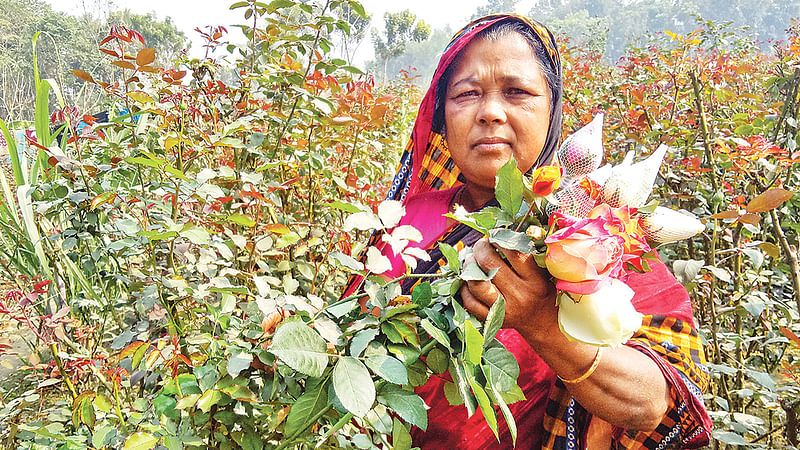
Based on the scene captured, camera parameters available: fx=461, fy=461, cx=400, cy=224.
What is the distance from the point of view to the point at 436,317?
20.0 inches

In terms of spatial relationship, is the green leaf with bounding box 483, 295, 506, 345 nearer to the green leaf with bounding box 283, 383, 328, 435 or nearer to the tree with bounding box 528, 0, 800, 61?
the green leaf with bounding box 283, 383, 328, 435

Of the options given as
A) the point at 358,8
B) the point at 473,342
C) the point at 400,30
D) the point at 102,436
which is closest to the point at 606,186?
the point at 473,342

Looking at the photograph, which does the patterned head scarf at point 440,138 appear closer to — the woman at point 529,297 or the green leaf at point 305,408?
the woman at point 529,297

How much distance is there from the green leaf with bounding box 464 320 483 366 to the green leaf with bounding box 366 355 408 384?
0.07m

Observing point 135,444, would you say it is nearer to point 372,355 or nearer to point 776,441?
point 372,355

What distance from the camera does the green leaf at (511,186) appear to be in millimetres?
459

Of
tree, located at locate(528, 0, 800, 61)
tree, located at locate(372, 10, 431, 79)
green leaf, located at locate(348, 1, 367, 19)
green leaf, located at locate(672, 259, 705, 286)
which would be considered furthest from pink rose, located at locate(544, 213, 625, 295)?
tree, located at locate(528, 0, 800, 61)

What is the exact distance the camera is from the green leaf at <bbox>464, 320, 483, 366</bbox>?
429mm

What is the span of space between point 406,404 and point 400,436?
15 cm

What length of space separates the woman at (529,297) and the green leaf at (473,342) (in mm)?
85

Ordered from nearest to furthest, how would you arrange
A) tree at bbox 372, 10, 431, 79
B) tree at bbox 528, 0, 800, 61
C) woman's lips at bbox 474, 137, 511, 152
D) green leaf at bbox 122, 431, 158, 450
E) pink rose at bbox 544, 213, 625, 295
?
pink rose at bbox 544, 213, 625, 295
green leaf at bbox 122, 431, 158, 450
woman's lips at bbox 474, 137, 511, 152
tree at bbox 372, 10, 431, 79
tree at bbox 528, 0, 800, 61

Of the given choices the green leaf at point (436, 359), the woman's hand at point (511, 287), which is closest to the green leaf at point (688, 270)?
the woman's hand at point (511, 287)

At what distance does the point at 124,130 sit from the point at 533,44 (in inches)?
46.4

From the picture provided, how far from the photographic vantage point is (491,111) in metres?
0.88
